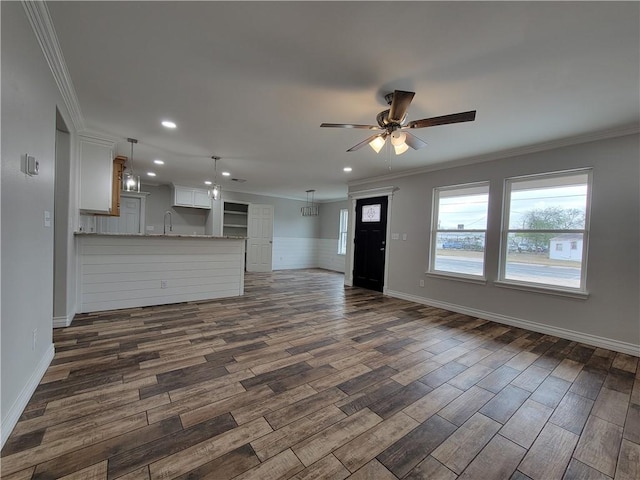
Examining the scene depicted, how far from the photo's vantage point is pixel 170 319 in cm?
349

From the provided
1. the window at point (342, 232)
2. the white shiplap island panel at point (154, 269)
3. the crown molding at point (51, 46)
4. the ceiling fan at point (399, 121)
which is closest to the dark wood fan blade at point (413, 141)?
the ceiling fan at point (399, 121)

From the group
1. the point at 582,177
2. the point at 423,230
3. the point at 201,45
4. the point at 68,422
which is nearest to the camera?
the point at 68,422

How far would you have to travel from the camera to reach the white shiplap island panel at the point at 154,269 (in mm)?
3627

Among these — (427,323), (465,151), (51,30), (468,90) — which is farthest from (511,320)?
(51,30)

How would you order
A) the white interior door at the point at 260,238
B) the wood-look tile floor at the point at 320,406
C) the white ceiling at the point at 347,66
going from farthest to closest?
the white interior door at the point at 260,238, the white ceiling at the point at 347,66, the wood-look tile floor at the point at 320,406

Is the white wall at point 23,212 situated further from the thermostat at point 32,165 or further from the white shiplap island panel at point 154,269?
the white shiplap island panel at point 154,269

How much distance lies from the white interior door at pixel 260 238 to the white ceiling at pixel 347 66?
4544mm

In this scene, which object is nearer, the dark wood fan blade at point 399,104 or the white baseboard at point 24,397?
the white baseboard at point 24,397

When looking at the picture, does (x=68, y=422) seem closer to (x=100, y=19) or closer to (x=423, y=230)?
(x=100, y=19)

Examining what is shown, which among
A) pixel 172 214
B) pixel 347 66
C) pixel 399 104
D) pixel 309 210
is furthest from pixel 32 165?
pixel 309 210

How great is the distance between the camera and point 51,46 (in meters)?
1.92

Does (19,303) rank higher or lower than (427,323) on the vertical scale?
higher

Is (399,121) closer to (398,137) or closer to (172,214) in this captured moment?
(398,137)

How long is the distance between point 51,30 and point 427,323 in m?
4.59
